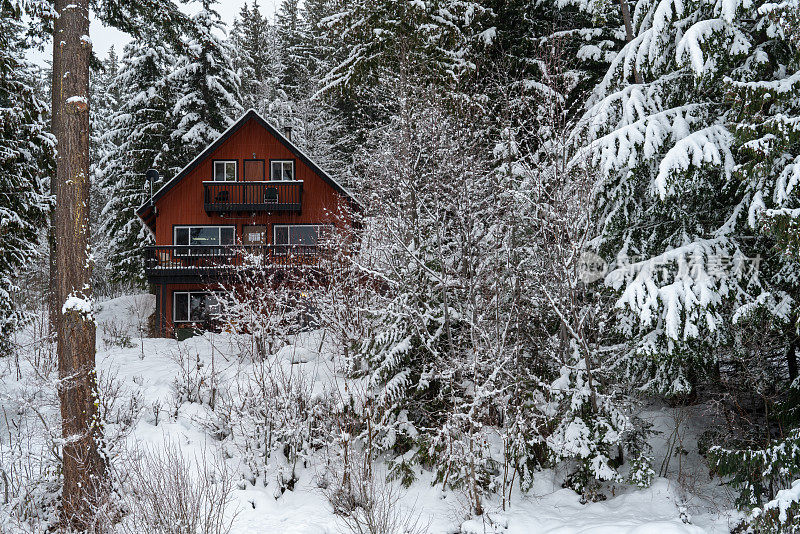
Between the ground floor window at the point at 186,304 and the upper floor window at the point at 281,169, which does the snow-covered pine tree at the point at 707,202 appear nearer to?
the upper floor window at the point at 281,169

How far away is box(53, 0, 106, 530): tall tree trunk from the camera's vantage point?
729 centimetres

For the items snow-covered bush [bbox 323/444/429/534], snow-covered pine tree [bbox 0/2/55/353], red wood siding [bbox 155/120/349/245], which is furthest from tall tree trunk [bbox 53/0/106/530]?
red wood siding [bbox 155/120/349/245]

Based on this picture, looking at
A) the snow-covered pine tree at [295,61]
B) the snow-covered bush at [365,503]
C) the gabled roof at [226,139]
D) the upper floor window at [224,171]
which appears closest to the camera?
the snow-covered bush at [365,503]

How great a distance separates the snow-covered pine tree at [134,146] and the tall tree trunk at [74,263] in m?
14.3

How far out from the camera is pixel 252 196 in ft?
67.9

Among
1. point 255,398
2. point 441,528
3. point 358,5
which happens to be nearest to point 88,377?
point 255,398

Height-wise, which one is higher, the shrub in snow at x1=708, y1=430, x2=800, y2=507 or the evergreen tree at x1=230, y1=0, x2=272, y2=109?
the evergreen tree at x1=230, y1=0, x2=272, y2=109

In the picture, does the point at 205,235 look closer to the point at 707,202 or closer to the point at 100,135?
the point at 100,135

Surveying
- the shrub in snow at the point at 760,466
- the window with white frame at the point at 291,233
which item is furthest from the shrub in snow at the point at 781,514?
the window with white frame at the point at 291,233

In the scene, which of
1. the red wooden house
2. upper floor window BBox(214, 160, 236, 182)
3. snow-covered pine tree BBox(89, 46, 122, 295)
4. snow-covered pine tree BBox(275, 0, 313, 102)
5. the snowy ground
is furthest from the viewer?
snow-covered pine tree BBox(275, 0, 313, 102)

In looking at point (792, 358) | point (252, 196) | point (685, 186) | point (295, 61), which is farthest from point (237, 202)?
point (792, 358)

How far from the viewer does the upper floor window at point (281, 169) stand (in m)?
21.7

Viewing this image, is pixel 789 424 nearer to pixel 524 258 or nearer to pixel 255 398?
pixel 524 258

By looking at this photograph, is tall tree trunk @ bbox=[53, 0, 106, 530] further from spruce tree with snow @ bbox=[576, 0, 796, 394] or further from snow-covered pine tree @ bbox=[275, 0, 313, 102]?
snow-covered pine tree @ bbox=[275, 0, 313, 102]
